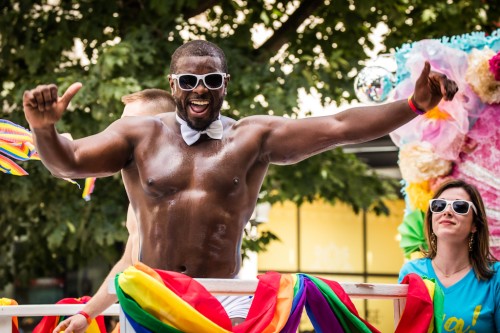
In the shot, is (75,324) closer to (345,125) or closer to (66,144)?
(66,144)

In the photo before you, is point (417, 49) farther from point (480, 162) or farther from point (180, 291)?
point (180, 291)

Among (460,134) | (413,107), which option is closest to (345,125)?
A: (413,107)

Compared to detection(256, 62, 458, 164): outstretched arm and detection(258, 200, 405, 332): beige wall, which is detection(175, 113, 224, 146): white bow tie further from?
detection(258, 200, 405, 332): beige wall

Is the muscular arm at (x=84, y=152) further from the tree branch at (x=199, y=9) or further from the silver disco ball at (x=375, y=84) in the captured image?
the tree branch at (x=199, y=9)

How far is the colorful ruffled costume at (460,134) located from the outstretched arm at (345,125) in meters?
1.97

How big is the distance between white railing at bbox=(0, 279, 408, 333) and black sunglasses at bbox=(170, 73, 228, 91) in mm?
800

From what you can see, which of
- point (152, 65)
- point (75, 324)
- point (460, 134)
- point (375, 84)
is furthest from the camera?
point (152, 65)

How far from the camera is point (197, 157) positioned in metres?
3.84

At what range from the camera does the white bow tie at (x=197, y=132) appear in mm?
3859

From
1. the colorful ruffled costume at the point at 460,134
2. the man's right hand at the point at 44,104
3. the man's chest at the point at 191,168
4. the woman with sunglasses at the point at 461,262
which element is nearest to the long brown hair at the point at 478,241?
the woman with sunglasses at the point at 461,262

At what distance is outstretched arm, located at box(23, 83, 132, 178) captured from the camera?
330cm

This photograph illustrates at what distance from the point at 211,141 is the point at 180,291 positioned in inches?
31.3

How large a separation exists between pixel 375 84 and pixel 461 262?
1.80m

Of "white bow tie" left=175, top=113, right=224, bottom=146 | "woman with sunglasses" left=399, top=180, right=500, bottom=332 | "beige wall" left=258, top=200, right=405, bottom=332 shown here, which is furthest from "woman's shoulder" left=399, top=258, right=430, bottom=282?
"beige wall" left=258, top=200, right=405, bottom=332
